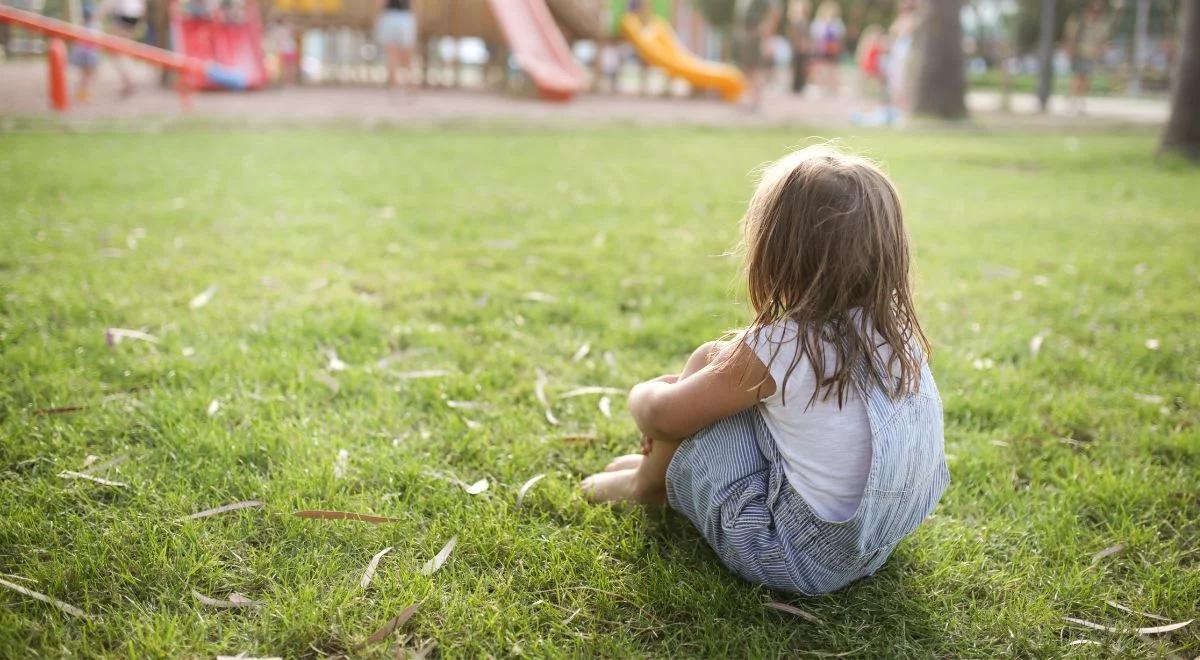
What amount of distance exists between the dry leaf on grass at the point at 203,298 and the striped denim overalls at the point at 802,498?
2.60 meters

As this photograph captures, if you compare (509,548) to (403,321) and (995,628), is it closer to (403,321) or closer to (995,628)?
(995,628)

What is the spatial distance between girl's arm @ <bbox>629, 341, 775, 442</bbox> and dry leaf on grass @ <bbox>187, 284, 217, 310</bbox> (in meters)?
2.47

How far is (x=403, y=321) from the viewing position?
3.82m

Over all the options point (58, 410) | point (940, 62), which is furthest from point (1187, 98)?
point (58, 410)

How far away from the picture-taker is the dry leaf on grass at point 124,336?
133 inches

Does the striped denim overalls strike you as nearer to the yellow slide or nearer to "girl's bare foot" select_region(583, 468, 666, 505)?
"girl's bare foot" select_region(583, 468, 666, 505)

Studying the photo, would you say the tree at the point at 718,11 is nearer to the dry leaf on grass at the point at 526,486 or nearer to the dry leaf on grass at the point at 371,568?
the dry leaf on grass at the point at 526,486

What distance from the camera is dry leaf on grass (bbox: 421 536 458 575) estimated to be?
2.10 m

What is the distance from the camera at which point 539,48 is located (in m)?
17.9

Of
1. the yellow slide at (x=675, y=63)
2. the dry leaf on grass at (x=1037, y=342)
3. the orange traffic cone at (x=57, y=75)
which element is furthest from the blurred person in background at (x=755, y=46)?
the dry leaf on grass at (x=1037, y=342)

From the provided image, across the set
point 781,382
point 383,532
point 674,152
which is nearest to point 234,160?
point 674,152

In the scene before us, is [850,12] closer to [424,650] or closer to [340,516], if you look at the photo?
[340,516]

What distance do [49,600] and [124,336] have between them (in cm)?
175

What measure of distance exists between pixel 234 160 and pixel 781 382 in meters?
7.14
